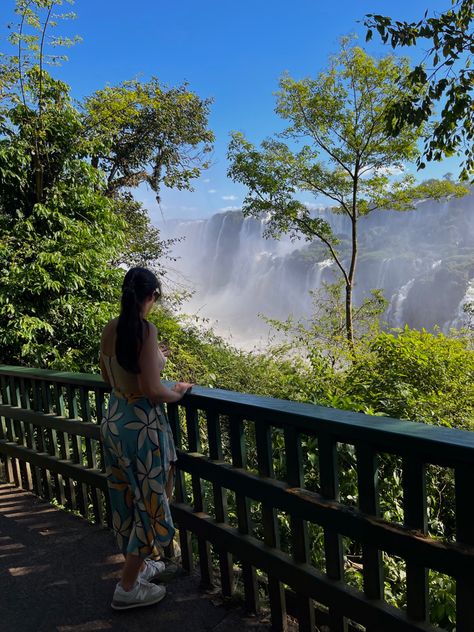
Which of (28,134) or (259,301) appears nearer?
(28,134)

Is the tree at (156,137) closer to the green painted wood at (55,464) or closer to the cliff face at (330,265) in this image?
the green painted wood at (55,464)

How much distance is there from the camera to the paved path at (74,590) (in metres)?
2.21

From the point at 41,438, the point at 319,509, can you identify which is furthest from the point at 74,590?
the point at 319,509

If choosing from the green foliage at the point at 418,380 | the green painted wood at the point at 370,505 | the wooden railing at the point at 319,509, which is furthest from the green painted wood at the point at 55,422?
the green foliage at the point at 418,380

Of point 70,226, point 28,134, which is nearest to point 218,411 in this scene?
point 70,226

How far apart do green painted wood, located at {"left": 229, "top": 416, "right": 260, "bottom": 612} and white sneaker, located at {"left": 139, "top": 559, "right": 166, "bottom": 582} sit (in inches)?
18.2

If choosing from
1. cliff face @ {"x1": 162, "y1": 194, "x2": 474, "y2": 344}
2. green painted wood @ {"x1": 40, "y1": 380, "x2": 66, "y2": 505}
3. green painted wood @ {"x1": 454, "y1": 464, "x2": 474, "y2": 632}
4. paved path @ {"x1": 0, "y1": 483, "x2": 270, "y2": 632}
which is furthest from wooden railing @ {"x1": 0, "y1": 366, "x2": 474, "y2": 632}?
cliff face @ {"x1": 162, "y1": 194, "x2": 474, "y2": 344}

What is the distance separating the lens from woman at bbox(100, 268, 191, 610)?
6.66ft

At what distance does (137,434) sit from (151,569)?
0.78 metres

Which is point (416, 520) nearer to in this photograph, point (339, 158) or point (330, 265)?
point (339, 158)

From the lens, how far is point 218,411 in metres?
2.23

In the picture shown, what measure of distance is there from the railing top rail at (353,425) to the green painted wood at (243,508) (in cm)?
7

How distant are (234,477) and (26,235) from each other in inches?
243

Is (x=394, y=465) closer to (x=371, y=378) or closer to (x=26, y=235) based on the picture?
(x=371, y=378)
